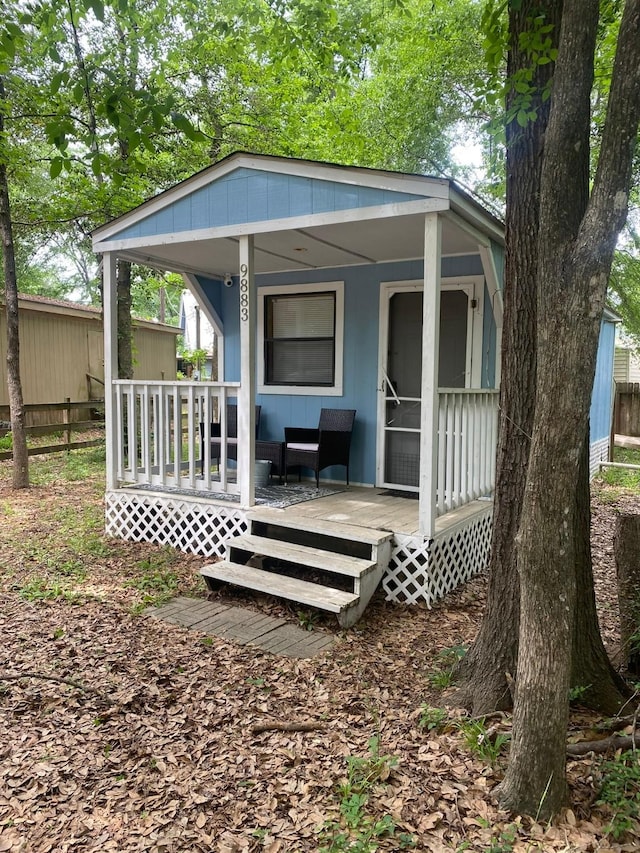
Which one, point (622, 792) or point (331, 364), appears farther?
point (331, 364)

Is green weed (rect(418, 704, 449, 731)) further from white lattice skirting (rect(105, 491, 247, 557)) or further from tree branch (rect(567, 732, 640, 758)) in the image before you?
white lattice skirting (rect(105, 491, 247, 557))

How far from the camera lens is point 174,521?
5340 mm

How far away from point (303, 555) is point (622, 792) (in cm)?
249

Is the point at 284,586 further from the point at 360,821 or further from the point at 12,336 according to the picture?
the point at 12,336

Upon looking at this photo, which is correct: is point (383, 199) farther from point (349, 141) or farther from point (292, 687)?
point (349, 141)

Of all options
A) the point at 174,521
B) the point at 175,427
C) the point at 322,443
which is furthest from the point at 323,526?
the point at 175,427

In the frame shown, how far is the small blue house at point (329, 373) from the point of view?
4.11 meters

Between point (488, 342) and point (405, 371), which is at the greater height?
point (488, 342)

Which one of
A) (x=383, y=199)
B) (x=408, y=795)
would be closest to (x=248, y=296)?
(x=383, y=199)

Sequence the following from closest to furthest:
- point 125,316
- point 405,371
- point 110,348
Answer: point 110,348
point 405,371
point 125,316

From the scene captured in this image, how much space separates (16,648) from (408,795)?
96.0 inches

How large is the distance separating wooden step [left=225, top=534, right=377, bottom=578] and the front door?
1.90m

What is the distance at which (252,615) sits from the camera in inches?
154

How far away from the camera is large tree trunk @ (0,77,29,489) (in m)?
7.16
